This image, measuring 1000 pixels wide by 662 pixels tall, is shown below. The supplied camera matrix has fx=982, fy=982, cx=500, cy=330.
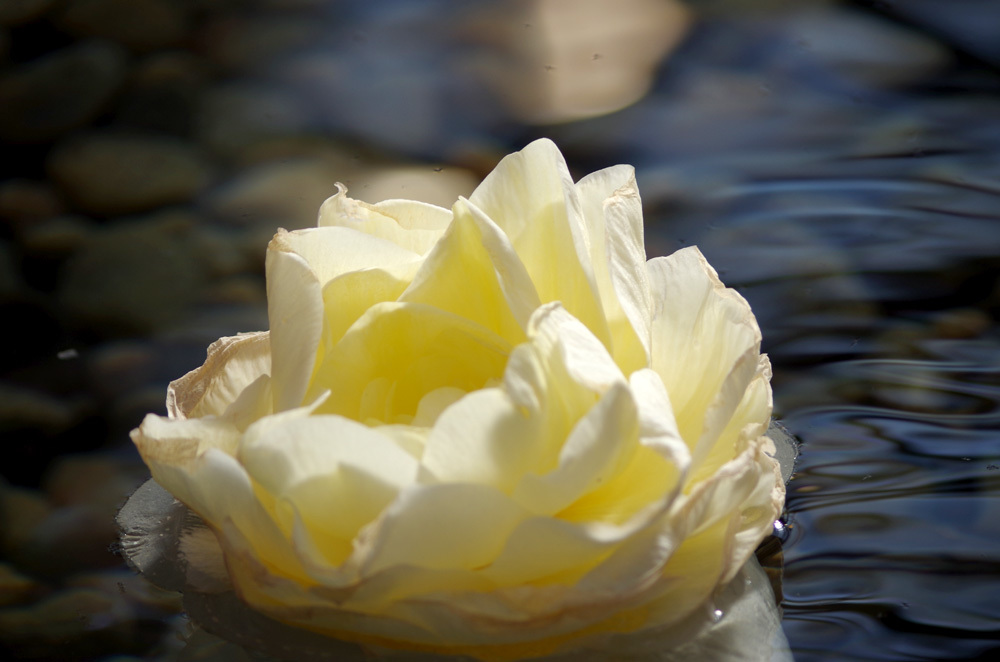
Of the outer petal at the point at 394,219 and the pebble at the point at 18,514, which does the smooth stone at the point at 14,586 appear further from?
the outer petal at the point at 394,219

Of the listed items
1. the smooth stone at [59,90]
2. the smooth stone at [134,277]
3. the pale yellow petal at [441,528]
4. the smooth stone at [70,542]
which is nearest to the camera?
the pale yellow petal at [441,528]

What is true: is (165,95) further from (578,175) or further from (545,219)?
(545,219)

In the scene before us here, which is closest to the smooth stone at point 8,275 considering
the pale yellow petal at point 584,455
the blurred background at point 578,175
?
the blurred background at point 578,175

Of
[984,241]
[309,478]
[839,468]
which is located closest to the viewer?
[309,478]

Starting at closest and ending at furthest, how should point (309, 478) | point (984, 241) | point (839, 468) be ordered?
point (309, 478) → point (839, 468) → point (984, 241)

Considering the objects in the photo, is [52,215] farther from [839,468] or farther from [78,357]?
[839,468]

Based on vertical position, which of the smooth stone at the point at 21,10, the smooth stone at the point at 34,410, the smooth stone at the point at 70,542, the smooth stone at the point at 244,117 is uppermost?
the smooth stone at the point at 21,10

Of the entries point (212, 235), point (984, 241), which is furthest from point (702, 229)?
point (212, 235)
